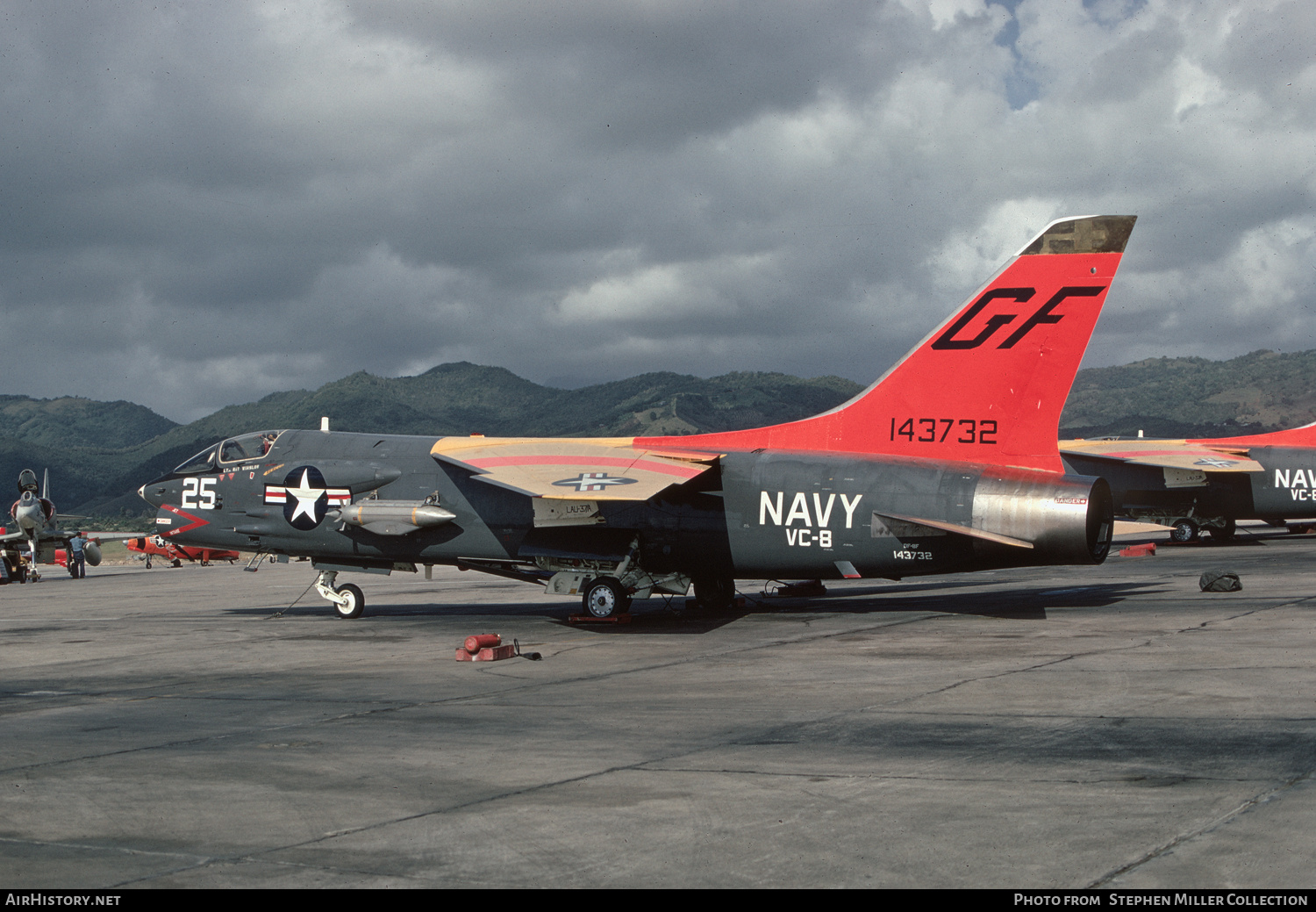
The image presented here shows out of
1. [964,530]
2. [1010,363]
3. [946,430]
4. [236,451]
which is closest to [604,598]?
[964,530]

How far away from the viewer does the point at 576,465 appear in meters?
20.7

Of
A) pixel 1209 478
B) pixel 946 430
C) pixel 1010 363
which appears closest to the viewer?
pixel 1010 363

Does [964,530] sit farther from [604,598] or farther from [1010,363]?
[604,598]

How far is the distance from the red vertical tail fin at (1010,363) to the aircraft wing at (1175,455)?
23229 millimetres

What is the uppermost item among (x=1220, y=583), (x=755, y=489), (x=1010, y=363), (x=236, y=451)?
(x=1010, y=363)

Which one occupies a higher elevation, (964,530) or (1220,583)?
(964,530)

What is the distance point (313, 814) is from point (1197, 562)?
31527mm

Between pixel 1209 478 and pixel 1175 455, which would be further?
pixel 1209 478

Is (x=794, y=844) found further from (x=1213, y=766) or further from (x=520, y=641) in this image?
(x=520, y=641)

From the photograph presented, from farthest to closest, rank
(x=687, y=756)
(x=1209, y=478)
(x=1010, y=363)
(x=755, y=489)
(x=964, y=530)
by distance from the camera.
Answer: (x=1209, y=478), (x=755, y=489), (x=1010, y=363), (x=964, y=530), (x=687, y=756)

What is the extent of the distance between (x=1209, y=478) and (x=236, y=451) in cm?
3433

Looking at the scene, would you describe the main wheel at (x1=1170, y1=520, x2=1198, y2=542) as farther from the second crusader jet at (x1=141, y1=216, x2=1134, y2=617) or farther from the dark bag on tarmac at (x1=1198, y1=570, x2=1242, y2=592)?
the second crusader jet at (x1=141, y1=216, x2=1134, y2=617)

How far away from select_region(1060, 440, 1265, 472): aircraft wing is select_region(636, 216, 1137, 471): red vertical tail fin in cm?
2323
